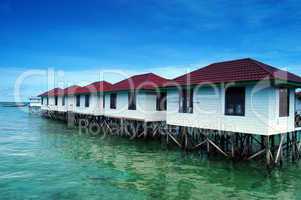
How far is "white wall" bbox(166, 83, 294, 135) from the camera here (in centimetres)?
1101

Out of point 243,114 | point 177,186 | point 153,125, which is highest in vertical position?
point 243,114

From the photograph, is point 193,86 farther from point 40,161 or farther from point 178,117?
point 40,161

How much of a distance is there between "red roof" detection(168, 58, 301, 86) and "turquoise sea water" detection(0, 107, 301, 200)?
4.00 m

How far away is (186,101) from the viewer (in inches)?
572

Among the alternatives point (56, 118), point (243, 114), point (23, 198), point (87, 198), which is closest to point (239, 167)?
point (243, 114)

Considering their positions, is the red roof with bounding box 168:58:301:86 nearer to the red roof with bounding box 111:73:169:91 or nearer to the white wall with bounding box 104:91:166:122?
the red roof with bounding box 111:73:169:91

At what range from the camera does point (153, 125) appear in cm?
2023

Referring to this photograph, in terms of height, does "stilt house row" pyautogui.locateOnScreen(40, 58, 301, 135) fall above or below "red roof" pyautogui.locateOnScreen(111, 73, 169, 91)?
below

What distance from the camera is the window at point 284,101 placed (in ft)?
38.7

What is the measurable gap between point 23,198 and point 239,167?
28.6 ft

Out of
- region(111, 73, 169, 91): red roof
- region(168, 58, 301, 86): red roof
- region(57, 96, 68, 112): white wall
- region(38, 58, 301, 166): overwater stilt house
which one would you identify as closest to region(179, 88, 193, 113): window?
region(38, 58, 301, 166): overwater stilt house

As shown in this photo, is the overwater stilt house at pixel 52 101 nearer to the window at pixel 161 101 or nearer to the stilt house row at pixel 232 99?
the window at pixel 161 101

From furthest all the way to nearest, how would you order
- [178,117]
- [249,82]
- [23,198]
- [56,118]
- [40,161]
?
[56,118]
[178,117]
[40,161]
[249,82]
[23,198]

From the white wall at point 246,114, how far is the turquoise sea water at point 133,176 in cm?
178
